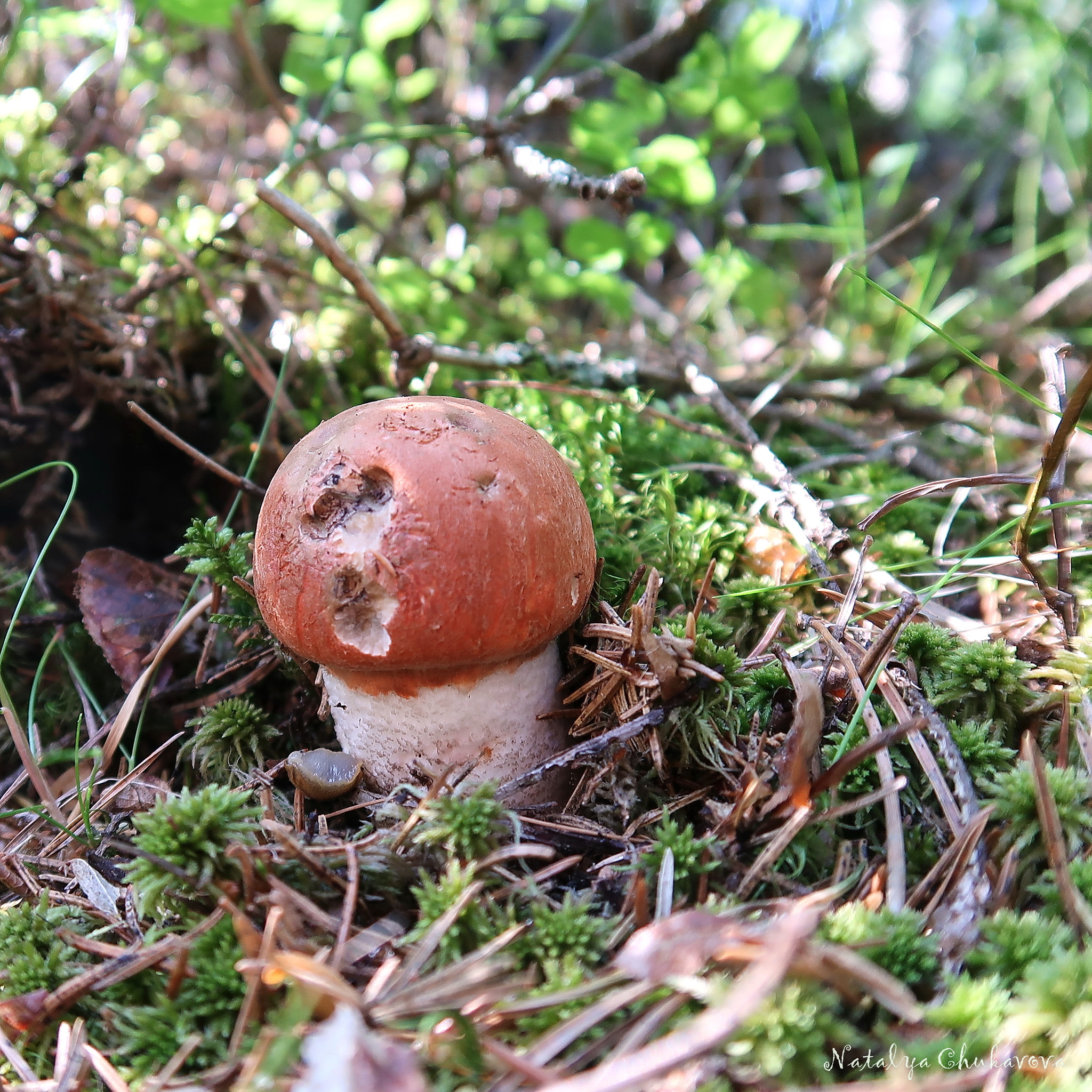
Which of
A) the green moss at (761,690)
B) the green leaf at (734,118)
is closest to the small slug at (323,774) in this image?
the green moss at (761,690)

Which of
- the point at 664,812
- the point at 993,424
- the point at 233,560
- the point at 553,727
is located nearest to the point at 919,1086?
the point at 664,812

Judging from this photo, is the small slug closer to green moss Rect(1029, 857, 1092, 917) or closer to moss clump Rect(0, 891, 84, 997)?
moss clump Rect(0, 891, 84, 997)

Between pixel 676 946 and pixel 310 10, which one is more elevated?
pixel 310 10

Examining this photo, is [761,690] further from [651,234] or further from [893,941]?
[651,234]

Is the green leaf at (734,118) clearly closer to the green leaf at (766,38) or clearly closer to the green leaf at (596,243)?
the green leaf at (766,38)

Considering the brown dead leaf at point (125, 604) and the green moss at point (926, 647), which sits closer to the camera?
the green moss at point (926, 647)

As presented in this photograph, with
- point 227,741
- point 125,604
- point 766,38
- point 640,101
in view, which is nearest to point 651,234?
point 640,101
